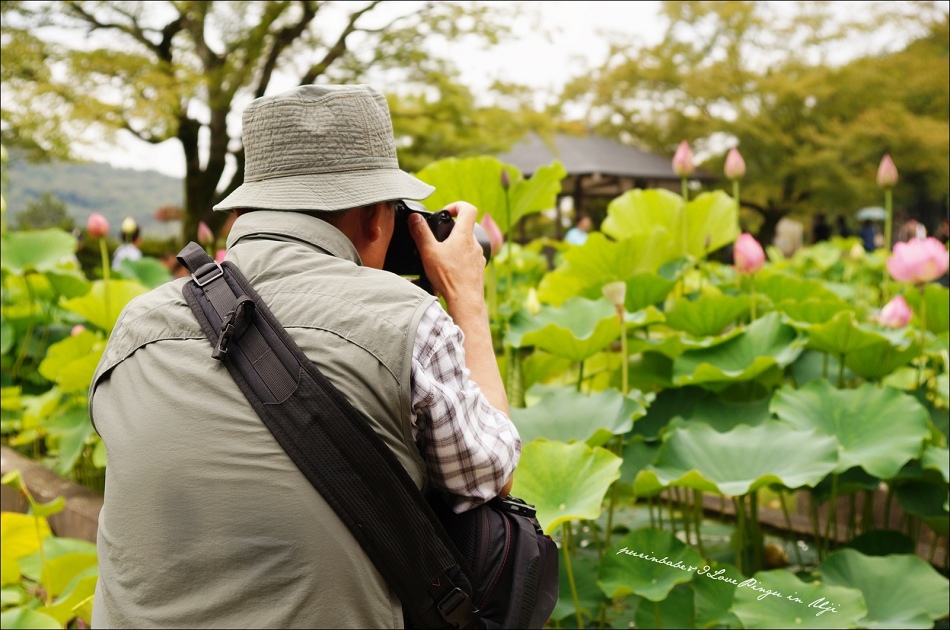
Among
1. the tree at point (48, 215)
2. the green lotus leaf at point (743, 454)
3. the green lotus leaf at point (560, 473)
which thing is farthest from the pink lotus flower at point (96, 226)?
the tree at point (48, 215)

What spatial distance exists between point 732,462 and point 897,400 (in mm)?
477

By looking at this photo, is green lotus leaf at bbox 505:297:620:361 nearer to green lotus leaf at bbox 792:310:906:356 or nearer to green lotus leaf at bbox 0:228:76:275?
green lotus leaf at bbox 792:310:906:356

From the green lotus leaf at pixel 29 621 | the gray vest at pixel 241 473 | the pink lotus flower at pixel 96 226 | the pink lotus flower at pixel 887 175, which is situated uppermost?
the gray vest at pixel 241 473

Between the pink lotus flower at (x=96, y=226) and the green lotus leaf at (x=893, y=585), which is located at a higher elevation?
the pink lotus flower at (x=96, y=226)

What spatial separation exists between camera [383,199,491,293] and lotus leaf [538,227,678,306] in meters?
1.52

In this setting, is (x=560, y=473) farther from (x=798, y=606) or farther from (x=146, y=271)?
(x=146, y=271)

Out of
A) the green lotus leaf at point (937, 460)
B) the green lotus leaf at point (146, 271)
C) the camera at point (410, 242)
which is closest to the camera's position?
the camera at point (410, 242)

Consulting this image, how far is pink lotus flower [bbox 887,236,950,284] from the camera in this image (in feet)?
7.64

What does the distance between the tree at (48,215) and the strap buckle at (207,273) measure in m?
9.80

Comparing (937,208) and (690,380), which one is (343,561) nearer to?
(690,380)

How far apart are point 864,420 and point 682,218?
1188mm

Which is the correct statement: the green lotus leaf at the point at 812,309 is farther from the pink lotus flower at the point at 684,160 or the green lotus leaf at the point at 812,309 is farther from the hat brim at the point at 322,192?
the hat brim at the point at 322,192

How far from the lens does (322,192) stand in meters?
1.08

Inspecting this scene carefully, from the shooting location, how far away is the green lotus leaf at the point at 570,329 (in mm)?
2184
